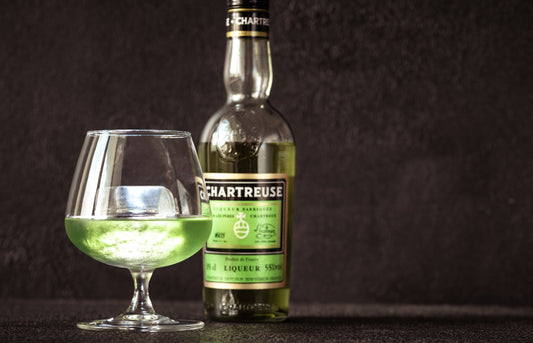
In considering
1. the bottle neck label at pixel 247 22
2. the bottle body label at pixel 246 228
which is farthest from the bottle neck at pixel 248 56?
the bottle body label at pixel 246 228

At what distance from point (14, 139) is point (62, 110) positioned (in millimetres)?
97

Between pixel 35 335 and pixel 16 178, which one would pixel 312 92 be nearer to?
pixel 16 178

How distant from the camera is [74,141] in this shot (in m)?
1.40

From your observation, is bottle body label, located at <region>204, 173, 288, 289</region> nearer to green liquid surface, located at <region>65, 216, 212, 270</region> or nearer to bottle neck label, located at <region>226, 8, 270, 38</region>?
green liquid surface, located at <region>65, 216, 212, 270</region>

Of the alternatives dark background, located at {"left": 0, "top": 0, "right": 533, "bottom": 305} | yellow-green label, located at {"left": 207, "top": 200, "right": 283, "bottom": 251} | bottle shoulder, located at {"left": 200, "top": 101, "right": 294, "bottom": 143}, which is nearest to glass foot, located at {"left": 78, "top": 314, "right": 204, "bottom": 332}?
yellow-green label, located at {"left": 207, "top": 200, "right": 283, "bottom": 251}

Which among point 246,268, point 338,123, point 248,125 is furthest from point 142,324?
point 338,123

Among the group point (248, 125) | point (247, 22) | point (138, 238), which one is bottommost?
point (138, 238)

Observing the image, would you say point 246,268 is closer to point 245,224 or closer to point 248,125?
point 245,224

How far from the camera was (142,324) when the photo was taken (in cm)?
98

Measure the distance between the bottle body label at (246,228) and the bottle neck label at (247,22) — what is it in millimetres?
195

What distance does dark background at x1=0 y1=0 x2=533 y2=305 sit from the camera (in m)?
1.38

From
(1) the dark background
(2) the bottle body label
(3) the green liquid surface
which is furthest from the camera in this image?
(1) the dark background

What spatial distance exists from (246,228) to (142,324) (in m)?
0.19

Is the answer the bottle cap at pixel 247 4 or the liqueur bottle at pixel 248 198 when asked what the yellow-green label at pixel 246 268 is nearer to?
the liqueur bottle at pixel 248 198
